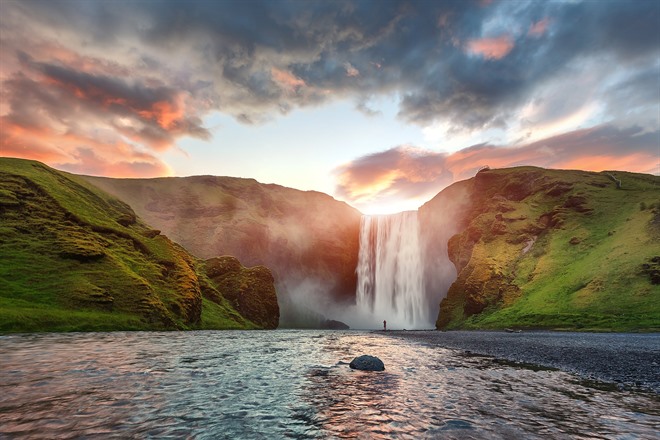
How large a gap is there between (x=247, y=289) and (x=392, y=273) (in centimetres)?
6645

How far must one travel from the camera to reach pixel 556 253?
9881 centimetres

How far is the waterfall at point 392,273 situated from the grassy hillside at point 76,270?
77656 millimetres

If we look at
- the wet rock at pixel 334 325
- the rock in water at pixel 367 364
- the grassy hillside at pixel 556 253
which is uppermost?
the grassy hillside at pixel 556 253

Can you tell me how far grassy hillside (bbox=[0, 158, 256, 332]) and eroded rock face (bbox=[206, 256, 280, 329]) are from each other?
14.6 m

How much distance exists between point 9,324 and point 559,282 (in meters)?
104

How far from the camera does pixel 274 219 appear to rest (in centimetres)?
19762

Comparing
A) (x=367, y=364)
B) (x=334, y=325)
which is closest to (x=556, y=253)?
(x=334, y=325)

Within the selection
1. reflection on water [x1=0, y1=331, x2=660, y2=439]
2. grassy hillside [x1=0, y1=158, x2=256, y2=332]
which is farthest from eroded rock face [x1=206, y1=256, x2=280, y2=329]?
reflection on water [x1=0, y1=331, x2=660, y2=439]

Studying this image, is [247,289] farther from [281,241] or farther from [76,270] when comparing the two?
[281,241]

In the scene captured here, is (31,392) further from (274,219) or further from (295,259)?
(274,219)

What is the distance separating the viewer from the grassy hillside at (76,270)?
161 ft

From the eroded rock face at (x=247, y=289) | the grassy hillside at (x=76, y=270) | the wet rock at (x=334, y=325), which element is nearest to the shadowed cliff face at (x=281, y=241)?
the wet rock at (x=334, y=325)

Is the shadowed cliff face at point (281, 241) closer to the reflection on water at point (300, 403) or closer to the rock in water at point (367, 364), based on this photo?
the rock in water at point (367, 364)

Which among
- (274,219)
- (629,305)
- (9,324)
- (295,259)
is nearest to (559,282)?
(629,305)
